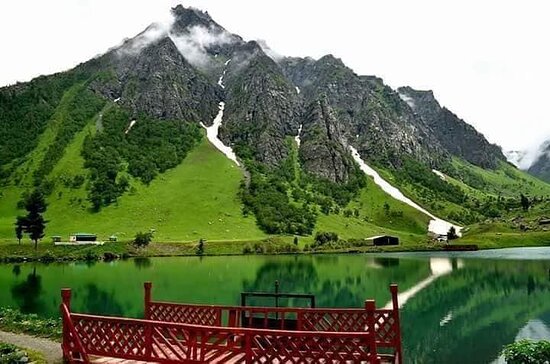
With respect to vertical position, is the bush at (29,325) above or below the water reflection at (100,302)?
above

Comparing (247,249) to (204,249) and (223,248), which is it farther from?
(204,249)

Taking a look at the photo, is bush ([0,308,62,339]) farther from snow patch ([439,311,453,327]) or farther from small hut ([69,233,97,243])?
small hut ([69,233,97,243])

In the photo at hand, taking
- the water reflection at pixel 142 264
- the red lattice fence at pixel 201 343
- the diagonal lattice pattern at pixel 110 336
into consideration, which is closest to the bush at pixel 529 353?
the red lattice fence at pixel 201 343

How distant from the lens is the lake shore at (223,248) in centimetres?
13112

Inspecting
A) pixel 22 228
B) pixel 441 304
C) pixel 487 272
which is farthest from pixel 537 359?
pixel 22 228

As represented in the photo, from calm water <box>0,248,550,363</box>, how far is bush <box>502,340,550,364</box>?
974 cm

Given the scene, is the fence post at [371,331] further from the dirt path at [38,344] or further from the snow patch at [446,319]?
the snow patch at [446,319]

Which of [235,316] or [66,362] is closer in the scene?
[66,362]

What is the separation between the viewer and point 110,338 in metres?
19.5

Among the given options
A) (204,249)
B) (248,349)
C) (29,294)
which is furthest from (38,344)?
(204,249)

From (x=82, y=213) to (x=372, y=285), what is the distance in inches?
5952

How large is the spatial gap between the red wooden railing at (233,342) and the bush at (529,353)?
4.95 m

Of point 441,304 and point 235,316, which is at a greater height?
point 235,316

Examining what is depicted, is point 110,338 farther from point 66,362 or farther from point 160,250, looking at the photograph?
point 160,250
